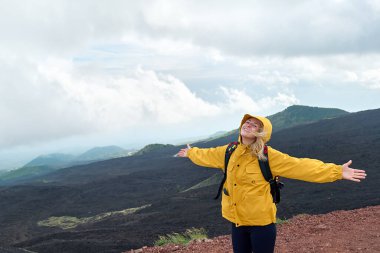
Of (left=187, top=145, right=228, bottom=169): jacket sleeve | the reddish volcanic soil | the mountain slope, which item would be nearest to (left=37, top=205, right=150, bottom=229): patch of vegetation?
the mountain slope

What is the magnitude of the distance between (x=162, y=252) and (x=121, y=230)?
15.2 m

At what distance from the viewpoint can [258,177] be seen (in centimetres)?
389

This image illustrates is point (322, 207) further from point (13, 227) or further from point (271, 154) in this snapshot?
point (13, 227)

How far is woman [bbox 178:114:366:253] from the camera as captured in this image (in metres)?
3.84

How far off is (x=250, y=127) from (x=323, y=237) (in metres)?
5.38

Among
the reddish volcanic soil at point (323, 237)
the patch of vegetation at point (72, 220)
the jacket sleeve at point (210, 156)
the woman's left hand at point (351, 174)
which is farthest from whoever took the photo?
the patch of vegetation at point (72, 220)

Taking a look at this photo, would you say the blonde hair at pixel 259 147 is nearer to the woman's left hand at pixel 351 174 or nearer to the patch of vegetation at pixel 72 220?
the woman's left hand at pixel 351 174

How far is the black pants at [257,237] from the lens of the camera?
3.93 metres

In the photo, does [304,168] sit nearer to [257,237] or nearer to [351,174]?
[351,174]

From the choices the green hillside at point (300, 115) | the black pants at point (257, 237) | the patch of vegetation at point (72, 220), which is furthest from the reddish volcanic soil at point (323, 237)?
the green hillside at point (300, 115)

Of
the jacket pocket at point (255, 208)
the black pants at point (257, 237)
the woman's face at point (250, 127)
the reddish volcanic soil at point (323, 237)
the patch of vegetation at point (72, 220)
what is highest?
the woman's face at point (250, 127)

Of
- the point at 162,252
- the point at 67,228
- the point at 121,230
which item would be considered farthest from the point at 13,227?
the point at 162,252

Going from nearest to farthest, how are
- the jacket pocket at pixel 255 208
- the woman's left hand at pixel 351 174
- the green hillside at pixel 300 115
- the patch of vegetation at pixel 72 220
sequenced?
the woman's left hand at pixel 351 174
the jacket pocket at pixel 255 208
the patch of vegetation at pixel 72 220
the green hillside at pixel 300 115

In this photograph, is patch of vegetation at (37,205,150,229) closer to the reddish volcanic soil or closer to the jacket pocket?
the reddish volcanic soil
